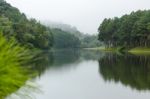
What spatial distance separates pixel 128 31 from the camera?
102875mm

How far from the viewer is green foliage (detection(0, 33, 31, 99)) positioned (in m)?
4.01

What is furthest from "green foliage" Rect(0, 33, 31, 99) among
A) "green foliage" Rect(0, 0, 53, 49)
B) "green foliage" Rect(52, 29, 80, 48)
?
"green foliage" Rect(52, 29, 80, 48)

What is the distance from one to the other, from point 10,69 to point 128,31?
3929 inches

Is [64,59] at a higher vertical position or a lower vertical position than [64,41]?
lower

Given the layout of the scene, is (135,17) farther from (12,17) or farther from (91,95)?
(91,95)

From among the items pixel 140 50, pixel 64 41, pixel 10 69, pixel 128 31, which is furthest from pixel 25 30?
pixel 10 69

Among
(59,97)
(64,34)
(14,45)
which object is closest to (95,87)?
(59,97)

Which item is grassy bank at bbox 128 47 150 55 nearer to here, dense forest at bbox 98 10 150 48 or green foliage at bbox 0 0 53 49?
dense forest at bbox 98 10 150 48

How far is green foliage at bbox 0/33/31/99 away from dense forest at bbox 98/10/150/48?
87970 millimetres

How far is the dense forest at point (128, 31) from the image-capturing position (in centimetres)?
9569

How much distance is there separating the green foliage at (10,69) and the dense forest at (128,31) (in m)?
88.0

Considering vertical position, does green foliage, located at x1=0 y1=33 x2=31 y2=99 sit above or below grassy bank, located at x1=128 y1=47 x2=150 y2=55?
above

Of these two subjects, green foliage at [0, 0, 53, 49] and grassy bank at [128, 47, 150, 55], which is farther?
grassy bank at [128, 47, 150, 55]

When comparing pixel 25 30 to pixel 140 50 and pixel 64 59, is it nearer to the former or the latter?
pixel 64 59
